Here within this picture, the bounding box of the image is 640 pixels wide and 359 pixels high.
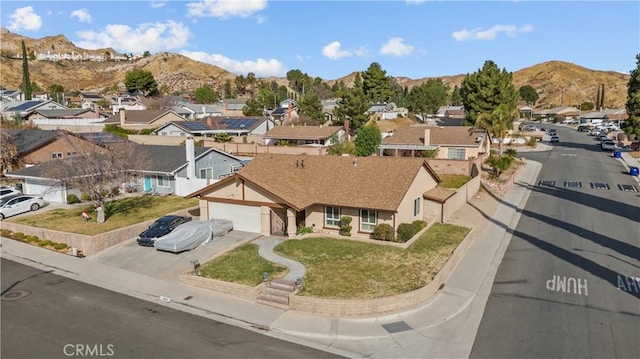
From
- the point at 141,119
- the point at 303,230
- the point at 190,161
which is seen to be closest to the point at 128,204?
the point at 190,161

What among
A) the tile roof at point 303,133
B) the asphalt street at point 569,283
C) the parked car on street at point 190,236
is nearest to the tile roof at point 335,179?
the parked car on street at point 190,236

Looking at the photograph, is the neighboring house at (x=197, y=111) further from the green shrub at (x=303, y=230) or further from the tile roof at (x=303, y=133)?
the green shrub at (x=303, y=230)

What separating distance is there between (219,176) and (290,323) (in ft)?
95.6

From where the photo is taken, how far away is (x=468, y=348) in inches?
638

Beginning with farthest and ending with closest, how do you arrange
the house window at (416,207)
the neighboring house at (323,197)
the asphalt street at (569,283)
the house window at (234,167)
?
the house window at (234,167)
the house window at (416,207)
the neighboring house at (323,197)
the asphalt street at (569,283)

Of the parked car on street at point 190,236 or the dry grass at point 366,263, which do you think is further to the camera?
the parked car on street at point 190,236

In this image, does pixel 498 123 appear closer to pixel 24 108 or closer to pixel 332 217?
pixel 332 217

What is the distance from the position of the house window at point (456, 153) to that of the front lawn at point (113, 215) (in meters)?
31.5

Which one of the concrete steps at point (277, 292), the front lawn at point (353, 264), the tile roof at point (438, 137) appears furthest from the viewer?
the tile roof at point (438, 137)

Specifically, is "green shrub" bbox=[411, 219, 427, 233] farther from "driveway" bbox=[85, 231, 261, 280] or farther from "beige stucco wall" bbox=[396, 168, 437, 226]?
"driveway" bbox=[85, 231, 261, 280]

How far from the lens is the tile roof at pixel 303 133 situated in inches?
2675

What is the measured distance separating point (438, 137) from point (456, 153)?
3.55 meters

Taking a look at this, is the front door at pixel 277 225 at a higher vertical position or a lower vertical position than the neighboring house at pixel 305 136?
lower

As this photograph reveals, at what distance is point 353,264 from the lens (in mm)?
23562
